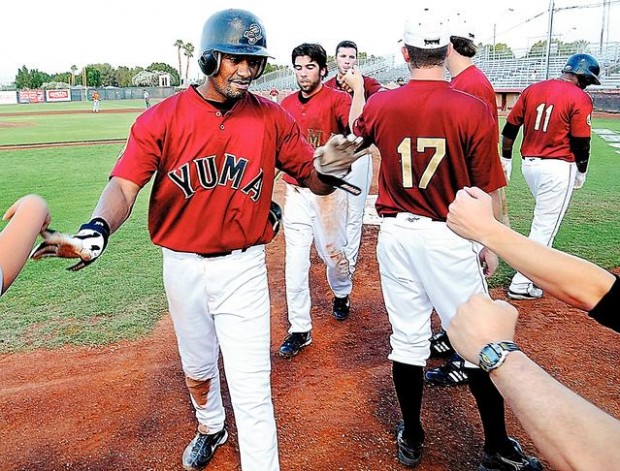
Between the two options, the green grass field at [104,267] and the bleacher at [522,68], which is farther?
the bleacher at [522,68]

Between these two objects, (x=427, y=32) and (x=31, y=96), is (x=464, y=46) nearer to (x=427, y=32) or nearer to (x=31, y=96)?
(x=427, y=32)

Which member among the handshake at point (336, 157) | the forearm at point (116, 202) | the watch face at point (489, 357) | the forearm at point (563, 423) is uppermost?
the handshake at point (336, 157)

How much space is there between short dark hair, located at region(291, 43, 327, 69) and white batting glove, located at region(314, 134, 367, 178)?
6.99ft

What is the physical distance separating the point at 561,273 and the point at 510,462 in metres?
2.02

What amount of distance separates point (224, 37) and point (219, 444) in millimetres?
2275

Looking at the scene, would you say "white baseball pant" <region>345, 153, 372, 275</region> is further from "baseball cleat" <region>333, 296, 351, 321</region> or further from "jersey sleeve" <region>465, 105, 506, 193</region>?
"jersey sleeve" <region>465, 105, 506, 193</region>

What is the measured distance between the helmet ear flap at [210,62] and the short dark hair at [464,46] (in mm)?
2200

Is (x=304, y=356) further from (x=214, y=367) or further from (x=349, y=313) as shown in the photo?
(x=214, y=367)

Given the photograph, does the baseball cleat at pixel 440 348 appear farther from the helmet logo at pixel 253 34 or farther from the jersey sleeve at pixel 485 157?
the helmet logo at pixel 253 34

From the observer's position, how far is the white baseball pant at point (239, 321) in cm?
278

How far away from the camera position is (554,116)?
5539mm

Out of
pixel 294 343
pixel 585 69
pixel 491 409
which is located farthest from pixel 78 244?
pixel 585 69

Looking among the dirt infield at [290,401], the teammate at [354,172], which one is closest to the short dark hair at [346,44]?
the teammate at [354,172]

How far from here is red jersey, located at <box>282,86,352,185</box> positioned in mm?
4992
